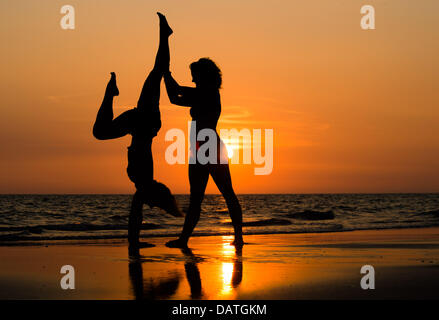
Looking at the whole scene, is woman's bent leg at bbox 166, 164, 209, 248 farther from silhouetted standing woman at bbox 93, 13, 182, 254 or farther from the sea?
silhouetted standing woman at bbox 93, 13, 182, 254

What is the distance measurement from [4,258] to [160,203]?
2.15 meters

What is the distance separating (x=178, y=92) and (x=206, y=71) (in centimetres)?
58

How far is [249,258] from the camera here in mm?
6609

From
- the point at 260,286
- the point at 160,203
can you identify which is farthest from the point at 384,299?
the point at 160,203

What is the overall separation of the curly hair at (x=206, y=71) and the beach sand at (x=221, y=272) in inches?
90.2

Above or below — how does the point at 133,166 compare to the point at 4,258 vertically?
above

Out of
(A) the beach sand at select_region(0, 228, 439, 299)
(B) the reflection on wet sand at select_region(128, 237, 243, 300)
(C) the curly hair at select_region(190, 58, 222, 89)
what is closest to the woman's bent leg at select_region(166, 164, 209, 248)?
(A) the beach sand at select_region(0, 228, 439, 299)

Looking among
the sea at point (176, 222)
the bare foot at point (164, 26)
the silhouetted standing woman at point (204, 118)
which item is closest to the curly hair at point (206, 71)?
the silhouetted standing woman at point (204, 118)

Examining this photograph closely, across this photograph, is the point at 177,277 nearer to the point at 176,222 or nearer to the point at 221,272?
the point at 221,272

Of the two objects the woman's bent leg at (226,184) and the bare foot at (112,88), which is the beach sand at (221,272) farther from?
the bare foot at (112,88)

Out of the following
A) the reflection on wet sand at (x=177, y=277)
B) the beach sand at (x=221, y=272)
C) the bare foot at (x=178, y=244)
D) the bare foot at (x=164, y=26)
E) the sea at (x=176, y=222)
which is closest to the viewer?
the reflection on wet sand at (x=177, y=277)

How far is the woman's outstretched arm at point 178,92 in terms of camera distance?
693 centimetres

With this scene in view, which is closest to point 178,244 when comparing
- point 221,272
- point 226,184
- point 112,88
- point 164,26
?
point 226,184

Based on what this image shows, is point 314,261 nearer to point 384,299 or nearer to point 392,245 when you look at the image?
point 384,299
